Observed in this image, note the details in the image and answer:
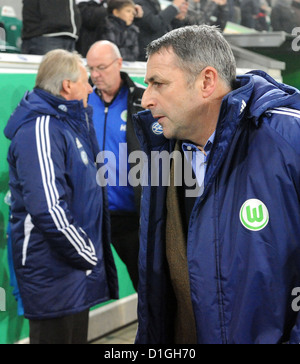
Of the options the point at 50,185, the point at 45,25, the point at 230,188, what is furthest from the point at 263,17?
the point at 230,188

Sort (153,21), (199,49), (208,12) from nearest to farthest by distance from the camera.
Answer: (199,49)
(153,21)
(208,12)

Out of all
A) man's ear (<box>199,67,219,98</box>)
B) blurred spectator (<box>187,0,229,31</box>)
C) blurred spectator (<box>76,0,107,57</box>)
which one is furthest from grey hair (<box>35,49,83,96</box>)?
blurred spectator (<box>187,0,229,31</box>)

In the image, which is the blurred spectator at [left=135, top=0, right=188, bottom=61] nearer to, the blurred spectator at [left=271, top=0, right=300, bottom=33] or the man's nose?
the blurred spectator at [left=271, top=0, right=300, bottom=33]

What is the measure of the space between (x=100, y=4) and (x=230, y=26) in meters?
2.97

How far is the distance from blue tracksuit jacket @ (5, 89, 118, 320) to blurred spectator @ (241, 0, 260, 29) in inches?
203

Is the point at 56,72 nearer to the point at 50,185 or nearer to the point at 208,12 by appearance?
the point at 50,185

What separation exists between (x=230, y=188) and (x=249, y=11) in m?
6.42

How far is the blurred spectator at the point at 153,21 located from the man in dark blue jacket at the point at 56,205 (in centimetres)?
229

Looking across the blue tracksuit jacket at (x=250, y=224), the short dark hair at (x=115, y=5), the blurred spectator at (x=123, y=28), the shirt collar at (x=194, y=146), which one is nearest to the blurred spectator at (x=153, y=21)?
the blurred spectator at (x=123, y=28)

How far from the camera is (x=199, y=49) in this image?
1349mm

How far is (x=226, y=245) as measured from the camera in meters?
1.26

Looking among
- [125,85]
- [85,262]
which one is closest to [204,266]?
[85,262]

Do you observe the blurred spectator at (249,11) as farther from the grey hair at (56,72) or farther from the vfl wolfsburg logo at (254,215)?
the vfl wolfsburg logo at (254,215)
